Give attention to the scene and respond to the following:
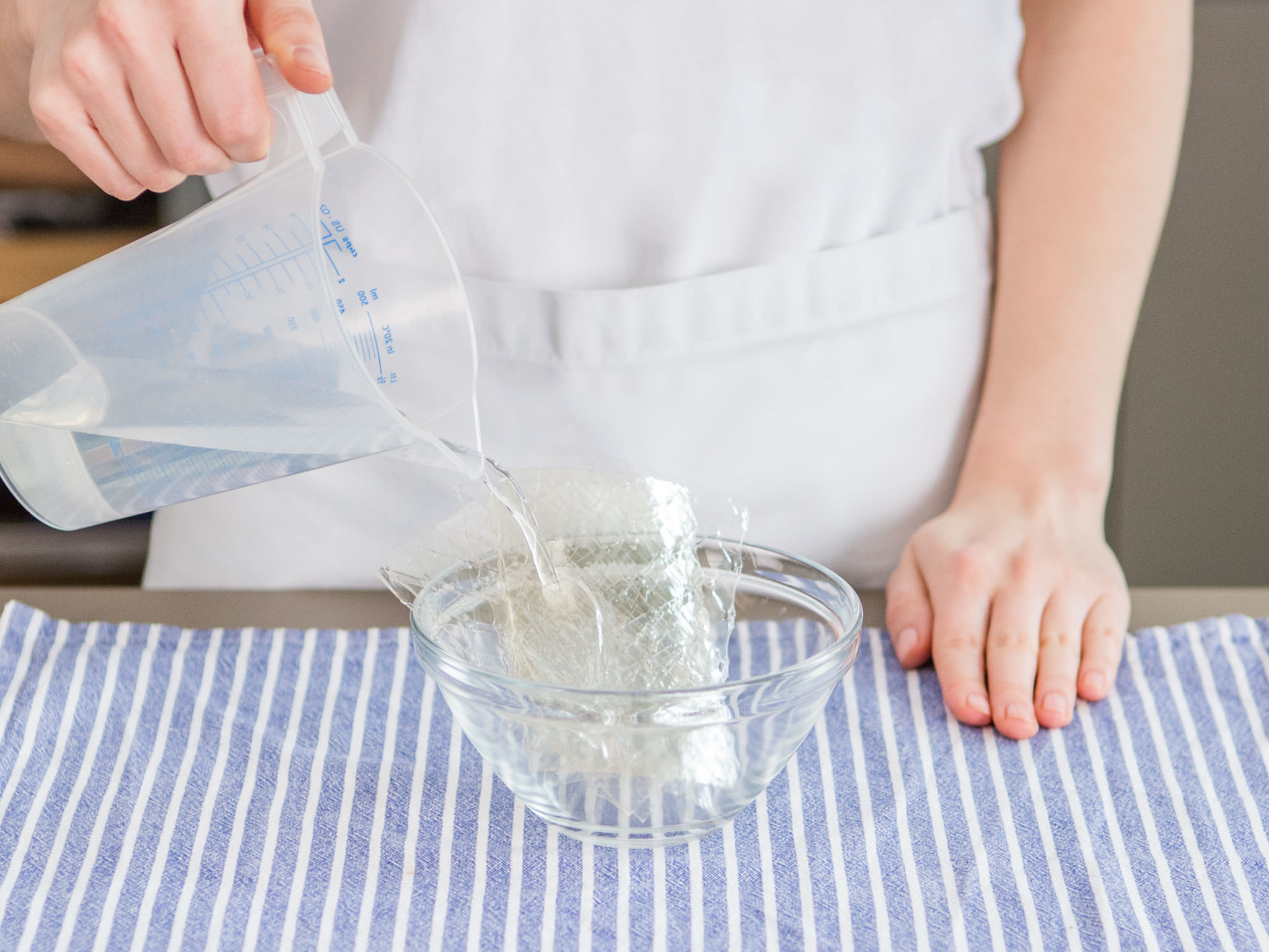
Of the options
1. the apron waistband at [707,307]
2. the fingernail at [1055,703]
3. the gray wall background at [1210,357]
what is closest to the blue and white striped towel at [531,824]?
the fingernail at [1055,703]

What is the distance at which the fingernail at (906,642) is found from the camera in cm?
69

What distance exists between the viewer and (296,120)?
499mm

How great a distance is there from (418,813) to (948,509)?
42 cm

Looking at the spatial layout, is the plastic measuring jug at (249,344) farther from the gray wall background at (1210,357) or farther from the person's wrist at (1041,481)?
the gray wall background at (1210,357)

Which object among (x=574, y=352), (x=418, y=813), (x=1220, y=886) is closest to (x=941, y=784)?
(x=1220, y=886)

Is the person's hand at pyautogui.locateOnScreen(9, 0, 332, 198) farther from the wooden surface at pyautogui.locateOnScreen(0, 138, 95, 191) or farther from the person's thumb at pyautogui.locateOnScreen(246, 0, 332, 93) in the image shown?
the wooden surface at pyautogui.locateOnScreen(0, 138, 95, 191)

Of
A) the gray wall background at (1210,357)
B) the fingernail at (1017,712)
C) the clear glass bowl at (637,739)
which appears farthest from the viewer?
the gray wall background at (1210,357)

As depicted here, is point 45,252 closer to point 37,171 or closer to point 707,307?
point 37,171

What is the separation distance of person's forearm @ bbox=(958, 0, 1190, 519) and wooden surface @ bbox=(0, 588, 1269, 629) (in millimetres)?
102

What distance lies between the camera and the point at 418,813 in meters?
0.55

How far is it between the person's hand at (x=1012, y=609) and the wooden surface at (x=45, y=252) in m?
1.29

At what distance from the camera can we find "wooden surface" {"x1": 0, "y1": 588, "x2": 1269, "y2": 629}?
734 millimetres

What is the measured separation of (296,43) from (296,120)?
3 centimetres

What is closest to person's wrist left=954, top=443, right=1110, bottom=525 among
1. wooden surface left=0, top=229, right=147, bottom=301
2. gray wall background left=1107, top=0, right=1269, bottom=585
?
gray wall background left=1107, top=0, right=1269, bottom=585
